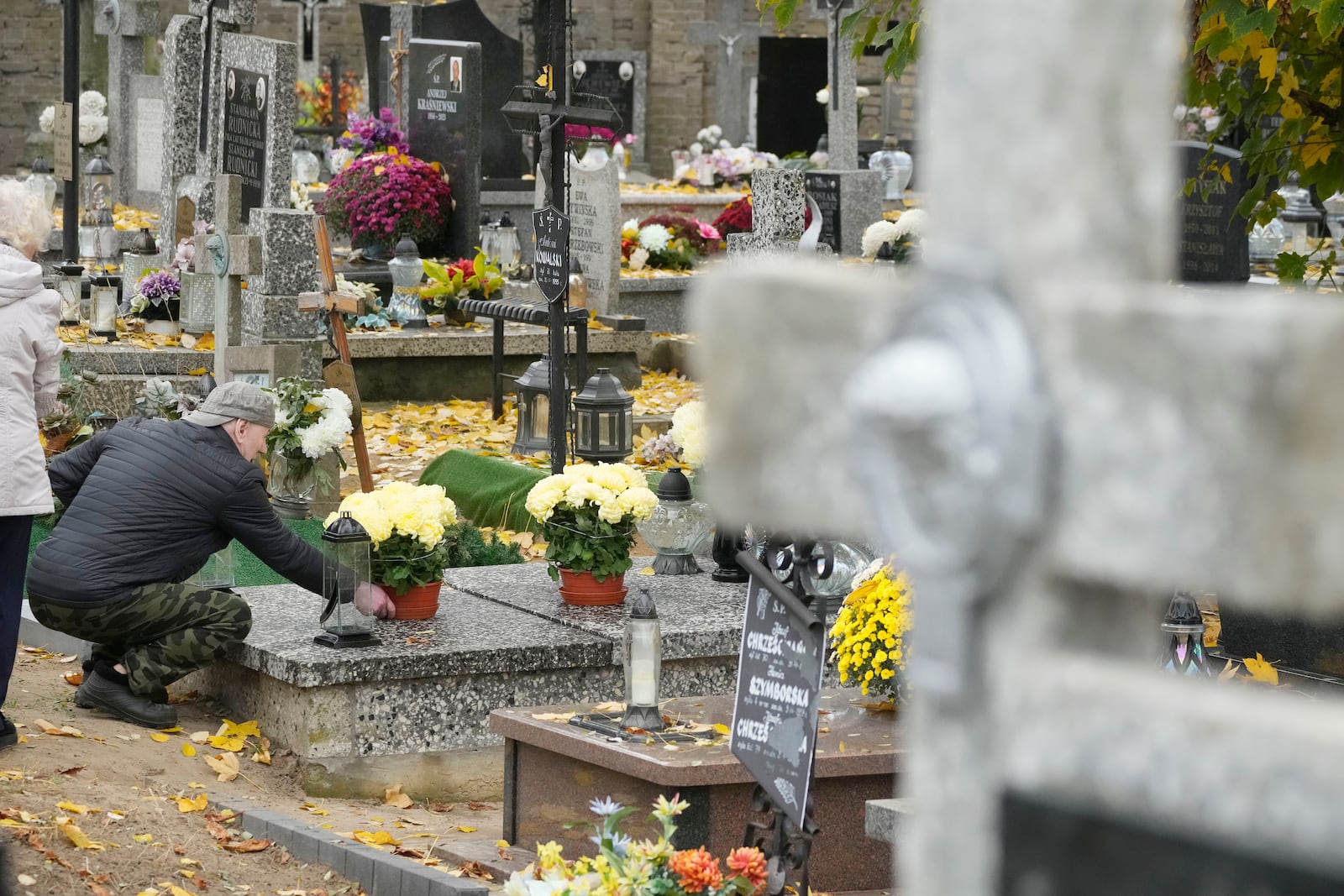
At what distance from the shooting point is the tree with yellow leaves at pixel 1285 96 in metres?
5.70

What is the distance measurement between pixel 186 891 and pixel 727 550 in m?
2.83

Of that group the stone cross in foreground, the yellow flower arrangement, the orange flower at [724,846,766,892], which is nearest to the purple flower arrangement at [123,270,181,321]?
the yellow flower arrangement

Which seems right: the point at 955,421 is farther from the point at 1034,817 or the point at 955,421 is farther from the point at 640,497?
the point at 640,497

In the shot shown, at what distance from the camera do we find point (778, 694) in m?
3.90

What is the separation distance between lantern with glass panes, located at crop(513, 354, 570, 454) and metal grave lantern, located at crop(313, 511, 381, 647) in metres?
4.28

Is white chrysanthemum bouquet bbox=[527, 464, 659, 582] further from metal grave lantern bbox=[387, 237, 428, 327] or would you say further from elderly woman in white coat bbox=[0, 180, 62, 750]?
metal grave lantern bbox=[387, 237, 428, 327]

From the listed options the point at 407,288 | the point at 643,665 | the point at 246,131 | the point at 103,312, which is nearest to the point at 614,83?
the point at 407,288

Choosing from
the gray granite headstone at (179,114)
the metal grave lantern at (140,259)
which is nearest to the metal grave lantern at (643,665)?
the metal grave lantern at (140,259)

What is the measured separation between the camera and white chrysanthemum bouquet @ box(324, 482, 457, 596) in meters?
6.23

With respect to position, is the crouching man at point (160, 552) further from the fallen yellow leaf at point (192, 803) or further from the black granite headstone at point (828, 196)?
the black granite headstone at point (828, 196)

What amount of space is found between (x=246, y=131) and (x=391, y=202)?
3.19 metres

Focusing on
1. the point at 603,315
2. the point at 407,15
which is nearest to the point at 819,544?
the point at 603,315

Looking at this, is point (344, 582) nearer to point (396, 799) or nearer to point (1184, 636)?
point (396, 799)

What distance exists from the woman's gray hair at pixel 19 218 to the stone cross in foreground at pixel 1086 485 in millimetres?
4955
